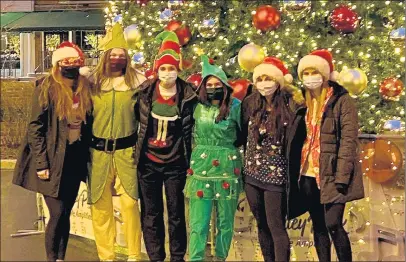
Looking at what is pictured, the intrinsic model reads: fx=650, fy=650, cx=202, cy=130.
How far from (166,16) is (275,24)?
45.1 inches

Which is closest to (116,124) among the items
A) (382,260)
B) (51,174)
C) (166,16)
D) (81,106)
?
(81,106)

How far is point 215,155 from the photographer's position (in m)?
5.04

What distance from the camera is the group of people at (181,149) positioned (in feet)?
16.0

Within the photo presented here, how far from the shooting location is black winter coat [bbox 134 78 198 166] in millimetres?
5070

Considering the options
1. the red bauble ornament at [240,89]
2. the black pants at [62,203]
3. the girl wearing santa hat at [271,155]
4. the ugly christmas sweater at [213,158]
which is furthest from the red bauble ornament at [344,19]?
the black pants at [62,203]

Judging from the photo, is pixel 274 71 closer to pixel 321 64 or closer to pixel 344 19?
pixel 321 64

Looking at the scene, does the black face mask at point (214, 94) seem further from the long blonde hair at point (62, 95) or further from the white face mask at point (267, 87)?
the long blonde hair at point (62, 95)

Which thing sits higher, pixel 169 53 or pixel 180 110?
pixel 169 53

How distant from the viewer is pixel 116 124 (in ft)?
16.8

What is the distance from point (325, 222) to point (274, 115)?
0.89 m

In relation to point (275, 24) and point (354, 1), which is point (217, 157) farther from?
point (354, 1)

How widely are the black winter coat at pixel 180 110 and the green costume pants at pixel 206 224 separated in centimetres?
37

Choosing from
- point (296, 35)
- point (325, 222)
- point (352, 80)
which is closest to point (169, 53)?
point (352, 80)

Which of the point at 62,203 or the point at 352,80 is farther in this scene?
the point at 352,80
